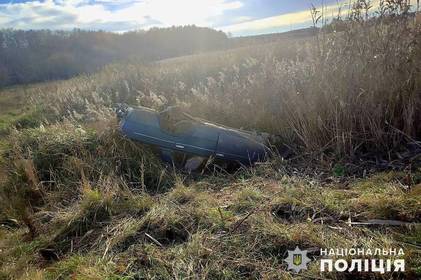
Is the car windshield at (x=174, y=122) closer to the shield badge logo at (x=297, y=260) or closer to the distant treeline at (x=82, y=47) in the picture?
the shield badge logo at (x=297, y=260)

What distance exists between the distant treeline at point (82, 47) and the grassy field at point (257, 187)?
40713 mm

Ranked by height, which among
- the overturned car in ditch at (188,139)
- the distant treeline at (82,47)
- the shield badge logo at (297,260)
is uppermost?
the distant treeline at (82,47)

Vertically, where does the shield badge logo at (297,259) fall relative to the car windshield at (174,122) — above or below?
below

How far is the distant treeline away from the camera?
4566cm

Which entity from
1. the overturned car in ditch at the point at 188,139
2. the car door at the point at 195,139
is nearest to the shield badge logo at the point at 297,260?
the overturned car in ditch at the point at 188,139

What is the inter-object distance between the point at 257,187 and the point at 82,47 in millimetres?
56242

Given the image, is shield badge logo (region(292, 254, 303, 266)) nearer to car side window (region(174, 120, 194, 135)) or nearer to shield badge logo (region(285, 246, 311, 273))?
shield badge logo (region(285, 246, 311, 273))

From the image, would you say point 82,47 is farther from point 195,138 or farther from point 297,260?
point 297,260

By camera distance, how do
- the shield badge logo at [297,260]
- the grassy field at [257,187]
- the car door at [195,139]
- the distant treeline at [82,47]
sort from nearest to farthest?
the shield badge logo at [297,260], the grassy field at [257,187], the car door at [195,139], the distant treeline at [82,47]

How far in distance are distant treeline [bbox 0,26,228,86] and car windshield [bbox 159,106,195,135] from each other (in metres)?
41.0

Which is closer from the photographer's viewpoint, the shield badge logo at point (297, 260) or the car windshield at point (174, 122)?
the shield badge logo at point (297, 260)

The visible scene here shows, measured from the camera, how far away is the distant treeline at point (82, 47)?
1797 inches

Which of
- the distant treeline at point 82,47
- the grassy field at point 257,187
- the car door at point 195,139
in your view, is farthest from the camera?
the distant treeline at point 82,47

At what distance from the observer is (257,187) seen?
360 centimetres
